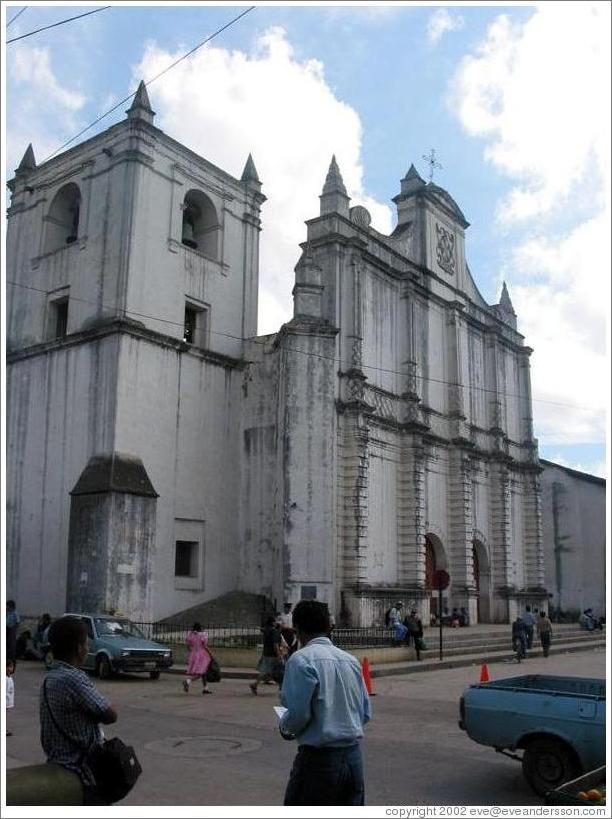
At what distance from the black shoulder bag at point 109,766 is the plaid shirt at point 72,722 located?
0.8 inches

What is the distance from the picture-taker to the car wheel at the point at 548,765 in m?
7.74

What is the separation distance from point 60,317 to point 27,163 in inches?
270

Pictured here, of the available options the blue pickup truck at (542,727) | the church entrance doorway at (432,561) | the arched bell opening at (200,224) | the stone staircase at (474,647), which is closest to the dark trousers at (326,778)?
the blue pickup truck at (542,727)

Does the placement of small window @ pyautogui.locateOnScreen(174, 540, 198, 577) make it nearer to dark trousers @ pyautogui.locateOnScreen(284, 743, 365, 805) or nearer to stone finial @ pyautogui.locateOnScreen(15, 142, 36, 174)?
stone finial @ pyautogui.locateOnScreen(15, 142, 36, 174)

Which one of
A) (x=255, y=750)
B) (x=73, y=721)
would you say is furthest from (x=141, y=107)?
(x=73, y=721)

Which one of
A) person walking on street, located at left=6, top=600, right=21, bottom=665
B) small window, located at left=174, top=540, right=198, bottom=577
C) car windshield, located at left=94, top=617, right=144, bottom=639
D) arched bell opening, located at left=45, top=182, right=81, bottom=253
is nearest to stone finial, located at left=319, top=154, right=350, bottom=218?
arched bell opening, located at left=45, top=182, right=81, bottom=253

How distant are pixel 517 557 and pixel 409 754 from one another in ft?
99.1

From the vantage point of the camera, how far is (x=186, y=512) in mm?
26875

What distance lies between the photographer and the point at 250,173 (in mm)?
32000

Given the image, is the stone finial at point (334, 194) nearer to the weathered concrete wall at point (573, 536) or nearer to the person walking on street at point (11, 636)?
the person walking on street at point (11, 636)

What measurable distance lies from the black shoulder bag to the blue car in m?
13.2

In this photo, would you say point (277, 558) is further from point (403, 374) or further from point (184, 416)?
point (403, 374)

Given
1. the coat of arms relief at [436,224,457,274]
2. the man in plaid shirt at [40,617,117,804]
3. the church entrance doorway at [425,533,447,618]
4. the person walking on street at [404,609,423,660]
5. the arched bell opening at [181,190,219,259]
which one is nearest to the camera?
the man in plaid shirt at [40,617,117,804]

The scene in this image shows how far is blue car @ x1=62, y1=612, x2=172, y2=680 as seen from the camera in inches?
683
